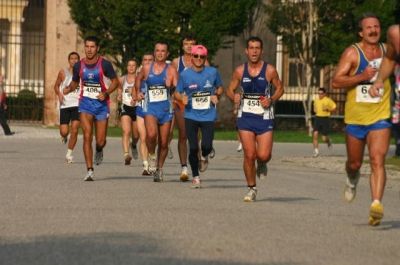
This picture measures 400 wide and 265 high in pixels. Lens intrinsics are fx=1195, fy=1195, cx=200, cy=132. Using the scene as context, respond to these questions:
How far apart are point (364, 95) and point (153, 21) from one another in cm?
2682

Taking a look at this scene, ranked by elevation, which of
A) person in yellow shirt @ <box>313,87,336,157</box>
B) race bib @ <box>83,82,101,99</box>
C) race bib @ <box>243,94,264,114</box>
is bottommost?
person in yellow shirt @ <box>313,87,336,157</box>

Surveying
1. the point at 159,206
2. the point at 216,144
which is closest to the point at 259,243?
the point at 159,206

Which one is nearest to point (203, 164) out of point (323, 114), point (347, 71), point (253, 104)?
point (253, 104)

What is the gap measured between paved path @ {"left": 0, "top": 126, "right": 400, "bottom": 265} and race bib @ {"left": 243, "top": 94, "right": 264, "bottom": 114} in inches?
39.2

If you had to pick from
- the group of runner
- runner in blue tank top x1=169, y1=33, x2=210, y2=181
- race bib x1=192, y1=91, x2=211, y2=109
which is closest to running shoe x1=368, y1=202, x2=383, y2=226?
the group of runner

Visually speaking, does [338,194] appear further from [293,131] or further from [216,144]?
[293,131]

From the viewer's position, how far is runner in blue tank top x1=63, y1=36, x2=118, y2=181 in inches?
615

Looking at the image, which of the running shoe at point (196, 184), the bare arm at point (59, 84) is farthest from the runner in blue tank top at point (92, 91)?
the bare arm at point (59, 84)

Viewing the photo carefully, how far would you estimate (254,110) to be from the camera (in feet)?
42.6

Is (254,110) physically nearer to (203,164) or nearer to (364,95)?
(364,95)

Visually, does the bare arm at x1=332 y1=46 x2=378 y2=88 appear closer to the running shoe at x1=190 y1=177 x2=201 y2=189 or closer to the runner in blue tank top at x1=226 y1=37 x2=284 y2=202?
the runner in blue tank top at x1=226 y1=37 x2=284 y2=202

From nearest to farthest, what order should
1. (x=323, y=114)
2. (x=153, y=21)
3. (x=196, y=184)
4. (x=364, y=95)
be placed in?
(x=364, y=95) < (x=196, y=184) < (x=323, y=114) < (x=153, y=21)

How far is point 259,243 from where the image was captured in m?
8.95

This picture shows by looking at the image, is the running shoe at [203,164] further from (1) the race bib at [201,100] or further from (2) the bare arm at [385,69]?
(2) the bare arm at [385,69]
